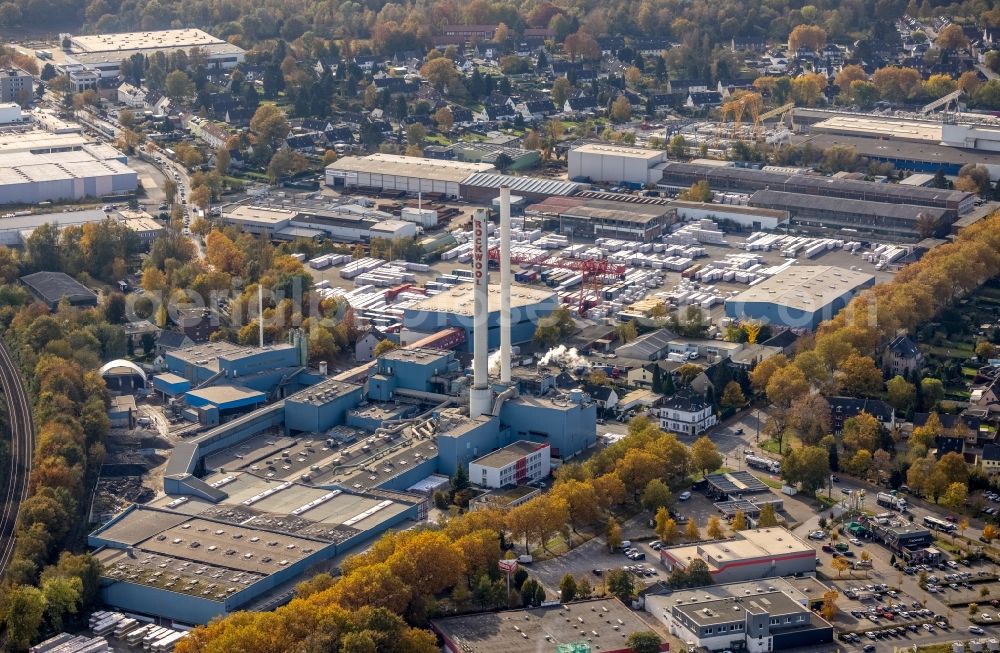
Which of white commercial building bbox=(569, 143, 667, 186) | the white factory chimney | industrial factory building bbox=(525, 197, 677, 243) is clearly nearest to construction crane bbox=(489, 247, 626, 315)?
industrial factory building bbox=(525, 197, 677, 243)

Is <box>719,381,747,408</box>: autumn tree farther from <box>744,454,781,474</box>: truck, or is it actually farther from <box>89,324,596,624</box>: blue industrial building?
<box>89,324,596,624</box>: blue industrial building

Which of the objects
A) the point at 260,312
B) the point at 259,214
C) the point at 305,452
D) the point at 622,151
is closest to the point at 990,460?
the point at 305,452

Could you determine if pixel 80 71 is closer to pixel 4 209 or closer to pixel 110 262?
A: pixel 4 209

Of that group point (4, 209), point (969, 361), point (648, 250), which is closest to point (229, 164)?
point (4, 209)

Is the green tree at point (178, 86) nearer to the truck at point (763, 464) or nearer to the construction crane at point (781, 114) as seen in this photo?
the construction crane at point (781, 114)

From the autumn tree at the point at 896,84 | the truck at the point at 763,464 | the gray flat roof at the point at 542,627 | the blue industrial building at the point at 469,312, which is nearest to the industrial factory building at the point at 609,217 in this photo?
the blue industrial building at the point at 469,312

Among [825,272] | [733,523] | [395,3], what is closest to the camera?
[733,523]
